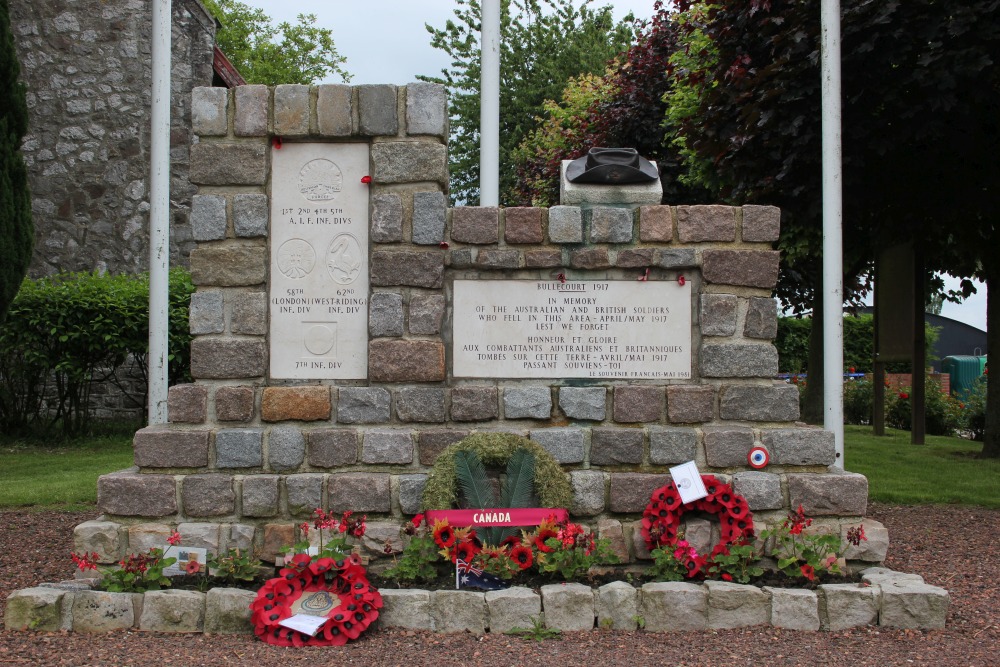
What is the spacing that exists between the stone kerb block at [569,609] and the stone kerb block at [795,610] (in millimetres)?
865

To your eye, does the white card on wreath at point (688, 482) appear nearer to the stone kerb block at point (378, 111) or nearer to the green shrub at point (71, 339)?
the stone kerb block at point (378, 111)

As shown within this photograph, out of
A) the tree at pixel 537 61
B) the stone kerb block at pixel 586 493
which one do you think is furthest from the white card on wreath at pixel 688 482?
the tree at pixel 537 61

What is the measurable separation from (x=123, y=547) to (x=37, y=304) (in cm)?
678

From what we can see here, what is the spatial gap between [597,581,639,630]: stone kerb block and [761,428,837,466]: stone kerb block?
1.31 m

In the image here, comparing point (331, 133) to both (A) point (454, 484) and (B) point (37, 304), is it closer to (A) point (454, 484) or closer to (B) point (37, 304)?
(A) point (454, 484)

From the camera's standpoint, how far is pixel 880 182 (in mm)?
9672

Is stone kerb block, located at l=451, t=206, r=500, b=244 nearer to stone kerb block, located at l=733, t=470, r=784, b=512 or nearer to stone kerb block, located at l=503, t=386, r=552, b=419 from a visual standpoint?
stone kerb block, located at l=503, t=386, r=552, b=419

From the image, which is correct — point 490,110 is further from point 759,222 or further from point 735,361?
point 735,361

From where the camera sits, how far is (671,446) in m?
5.36

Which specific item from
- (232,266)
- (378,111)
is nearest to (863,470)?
(378,111)

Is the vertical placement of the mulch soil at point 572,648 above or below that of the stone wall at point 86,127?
below

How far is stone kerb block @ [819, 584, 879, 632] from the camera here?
461 centimetres

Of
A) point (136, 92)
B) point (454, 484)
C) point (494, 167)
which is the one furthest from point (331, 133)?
point (136, 92)

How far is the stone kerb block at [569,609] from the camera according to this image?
4.52 meters
